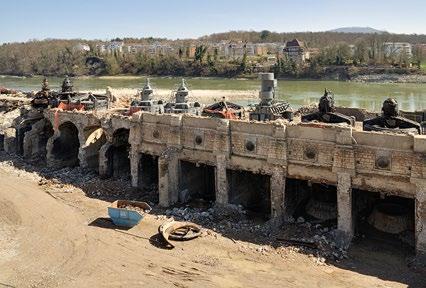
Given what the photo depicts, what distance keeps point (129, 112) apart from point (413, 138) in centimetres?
1983

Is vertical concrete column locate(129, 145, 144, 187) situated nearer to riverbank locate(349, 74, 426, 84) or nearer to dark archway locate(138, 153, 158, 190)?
dark archway locate(138, 153, 158, 190)

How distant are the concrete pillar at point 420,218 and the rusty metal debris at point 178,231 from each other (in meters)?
8.53

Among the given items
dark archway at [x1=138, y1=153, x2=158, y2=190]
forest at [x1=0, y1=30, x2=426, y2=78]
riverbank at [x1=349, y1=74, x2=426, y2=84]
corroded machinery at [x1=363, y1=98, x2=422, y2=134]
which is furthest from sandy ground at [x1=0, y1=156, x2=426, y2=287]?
forest at [x1=0, y1=30, x2=426, y2=78]

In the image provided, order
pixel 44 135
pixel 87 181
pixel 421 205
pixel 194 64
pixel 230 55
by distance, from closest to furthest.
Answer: pixel 421 205, pixel 87 181, pixel 44 135, pixel 194 64, pixel 230 55


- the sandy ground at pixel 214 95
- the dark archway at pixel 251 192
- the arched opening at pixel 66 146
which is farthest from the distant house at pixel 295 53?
the dark archway at pixel 251 192

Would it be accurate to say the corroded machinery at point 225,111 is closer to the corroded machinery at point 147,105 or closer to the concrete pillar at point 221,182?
the corroded machinery at point 147,105

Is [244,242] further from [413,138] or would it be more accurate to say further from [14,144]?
[14,144]

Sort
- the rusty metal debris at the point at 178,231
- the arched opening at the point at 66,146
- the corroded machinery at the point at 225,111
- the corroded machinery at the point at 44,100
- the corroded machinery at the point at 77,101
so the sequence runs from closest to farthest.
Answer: the rusty metal debris at the point at 178,231, the corroded machinery at the point at 225,111, the arched opening at the point at 66,146, the corroded machinery at the point at 77,101, the corroded machinery at the point at 44,100

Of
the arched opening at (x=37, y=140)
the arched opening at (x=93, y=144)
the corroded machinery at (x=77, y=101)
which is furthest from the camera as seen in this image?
the arched opening at (x=37, y=140)

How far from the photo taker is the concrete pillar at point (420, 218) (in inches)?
692

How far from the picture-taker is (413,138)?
17.7 m

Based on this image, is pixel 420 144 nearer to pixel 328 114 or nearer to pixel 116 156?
pixel 328 114

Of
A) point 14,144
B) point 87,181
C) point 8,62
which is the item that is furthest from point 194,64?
point 87,181

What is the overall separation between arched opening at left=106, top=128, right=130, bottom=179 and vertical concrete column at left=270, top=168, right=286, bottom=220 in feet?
37.1
